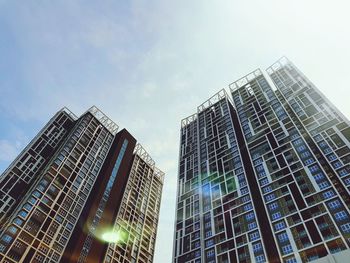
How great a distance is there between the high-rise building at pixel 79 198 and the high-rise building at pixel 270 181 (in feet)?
62.1

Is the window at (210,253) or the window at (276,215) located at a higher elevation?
the window at (276,215)

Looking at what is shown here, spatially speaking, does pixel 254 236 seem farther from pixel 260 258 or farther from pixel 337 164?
pixel 337 164

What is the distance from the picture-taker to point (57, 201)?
70125 mm

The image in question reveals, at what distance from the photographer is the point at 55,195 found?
70.6m

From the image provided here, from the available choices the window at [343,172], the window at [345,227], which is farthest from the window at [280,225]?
the window at [343,172]

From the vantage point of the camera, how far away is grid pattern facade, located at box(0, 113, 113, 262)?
191 ft

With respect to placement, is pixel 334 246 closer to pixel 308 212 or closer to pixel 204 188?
pixel 308 212

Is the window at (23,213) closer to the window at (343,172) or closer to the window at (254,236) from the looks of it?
the window at (254,236)

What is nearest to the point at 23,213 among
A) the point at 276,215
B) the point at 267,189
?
the point at 267,189

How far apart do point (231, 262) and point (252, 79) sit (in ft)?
196

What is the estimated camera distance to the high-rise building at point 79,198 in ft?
204

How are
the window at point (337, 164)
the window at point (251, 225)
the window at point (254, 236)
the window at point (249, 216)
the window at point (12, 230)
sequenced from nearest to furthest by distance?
the window at point (254, 236) → the window at point (337, 164) → the window at point (251, 225) → the window at point (249, 216) → the window at point (12, 230)

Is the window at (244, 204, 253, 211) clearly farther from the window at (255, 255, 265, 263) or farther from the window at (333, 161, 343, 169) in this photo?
the window at (333, 161, 343, 169)

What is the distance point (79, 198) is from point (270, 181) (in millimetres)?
48841
